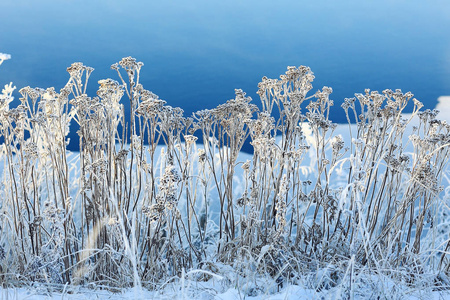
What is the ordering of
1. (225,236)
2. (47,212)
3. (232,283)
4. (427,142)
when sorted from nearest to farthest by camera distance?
(47,212), (232,283), (427,142), (225,236)

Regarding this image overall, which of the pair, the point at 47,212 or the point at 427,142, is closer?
the point at 47,212

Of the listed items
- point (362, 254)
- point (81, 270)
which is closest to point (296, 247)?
point (362, 254)

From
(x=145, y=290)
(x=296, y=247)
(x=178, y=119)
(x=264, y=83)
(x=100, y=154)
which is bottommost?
(x=145, y=290)

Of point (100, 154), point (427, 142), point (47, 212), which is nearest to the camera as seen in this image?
point (47, 212)

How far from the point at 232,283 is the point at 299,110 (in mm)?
754

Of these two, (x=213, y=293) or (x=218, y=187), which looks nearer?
(x=213, y=293)

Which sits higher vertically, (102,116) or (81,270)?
(102,116)

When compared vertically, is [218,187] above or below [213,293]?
above

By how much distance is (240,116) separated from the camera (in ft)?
6.14

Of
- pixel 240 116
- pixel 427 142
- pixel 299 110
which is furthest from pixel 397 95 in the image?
pixel 240 116

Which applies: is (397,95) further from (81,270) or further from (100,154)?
(81,270)

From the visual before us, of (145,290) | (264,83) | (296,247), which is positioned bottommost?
(145,290)

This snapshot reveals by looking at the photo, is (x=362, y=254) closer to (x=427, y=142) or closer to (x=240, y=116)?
(x=427, y=142)

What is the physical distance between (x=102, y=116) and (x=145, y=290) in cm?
72
